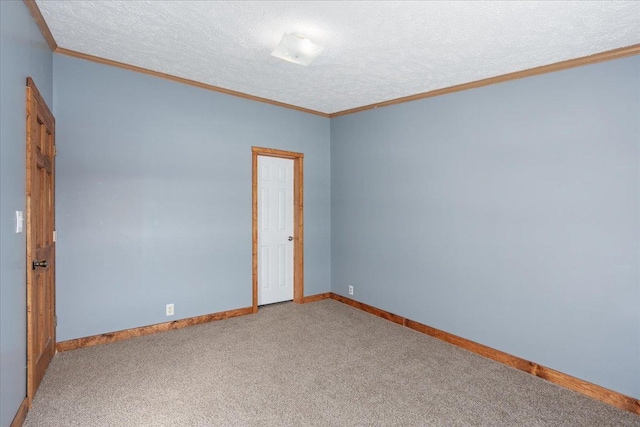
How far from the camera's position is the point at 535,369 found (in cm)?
285

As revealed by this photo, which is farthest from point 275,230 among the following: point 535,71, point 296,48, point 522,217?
point 535,71

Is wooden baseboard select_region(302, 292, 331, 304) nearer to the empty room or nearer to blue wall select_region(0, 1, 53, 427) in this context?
the empty room

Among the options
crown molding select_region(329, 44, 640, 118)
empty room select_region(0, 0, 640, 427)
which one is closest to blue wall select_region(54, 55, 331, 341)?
empty room select_region(0, 0, 640, 427)

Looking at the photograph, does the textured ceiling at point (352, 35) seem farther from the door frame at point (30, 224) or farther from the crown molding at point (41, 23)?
the door frame at point (30, 224)

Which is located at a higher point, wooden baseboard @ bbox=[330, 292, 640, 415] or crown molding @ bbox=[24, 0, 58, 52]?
crown molding @ bbox=[24, 0, 58, 52]

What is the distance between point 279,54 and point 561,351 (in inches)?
127

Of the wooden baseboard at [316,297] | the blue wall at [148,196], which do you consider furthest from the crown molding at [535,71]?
the wooden baseboard at [316,297]

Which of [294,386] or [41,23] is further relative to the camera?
[294,386]

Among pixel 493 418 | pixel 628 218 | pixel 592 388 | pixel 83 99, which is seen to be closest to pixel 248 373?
pixel 493 418

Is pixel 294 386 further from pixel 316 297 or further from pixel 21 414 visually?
pixel 316 297

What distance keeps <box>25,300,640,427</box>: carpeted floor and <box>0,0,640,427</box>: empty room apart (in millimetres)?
21

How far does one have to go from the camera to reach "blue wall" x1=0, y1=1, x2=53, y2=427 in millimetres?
1713

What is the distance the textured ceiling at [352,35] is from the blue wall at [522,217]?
399 mm

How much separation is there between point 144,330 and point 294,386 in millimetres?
1789
